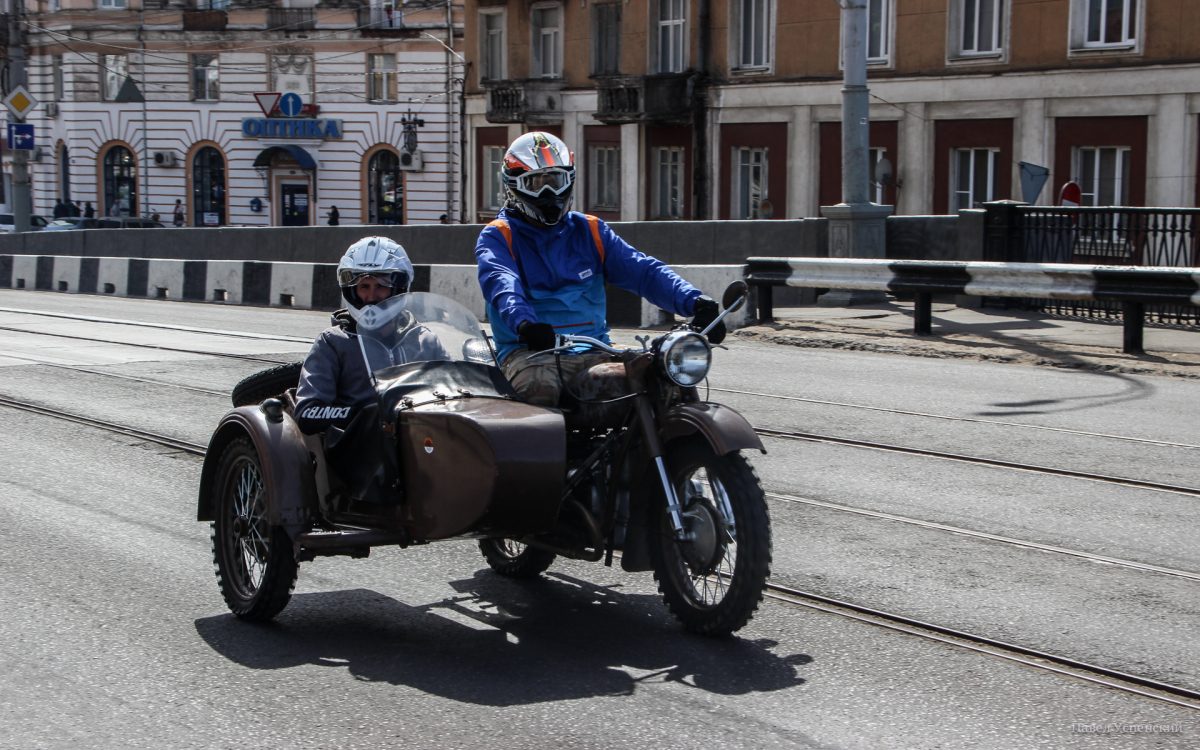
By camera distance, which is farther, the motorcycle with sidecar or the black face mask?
the black face mask

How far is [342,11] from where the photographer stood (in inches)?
2221

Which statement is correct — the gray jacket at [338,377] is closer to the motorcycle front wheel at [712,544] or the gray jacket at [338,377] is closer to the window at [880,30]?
the motorcycle front wheel at [712,544]

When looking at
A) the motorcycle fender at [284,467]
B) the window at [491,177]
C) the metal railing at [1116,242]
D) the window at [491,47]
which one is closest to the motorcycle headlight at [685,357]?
the motorcycle fender at [284,467]

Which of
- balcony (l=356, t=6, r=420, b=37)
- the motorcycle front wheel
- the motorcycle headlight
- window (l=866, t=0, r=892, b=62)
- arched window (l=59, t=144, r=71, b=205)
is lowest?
the motorcycle front wheel

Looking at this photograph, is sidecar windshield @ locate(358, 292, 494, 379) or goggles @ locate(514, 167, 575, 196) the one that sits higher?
goggles @ locate(514, 167, 575, 196)

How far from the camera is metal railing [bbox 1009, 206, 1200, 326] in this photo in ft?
56.6

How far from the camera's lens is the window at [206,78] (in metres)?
58.3

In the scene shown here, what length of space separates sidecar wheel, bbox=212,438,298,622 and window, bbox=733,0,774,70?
95.4 ft

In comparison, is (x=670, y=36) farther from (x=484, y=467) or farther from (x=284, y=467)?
(x=484, y=467)

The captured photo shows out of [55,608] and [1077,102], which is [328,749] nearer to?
[55,608]

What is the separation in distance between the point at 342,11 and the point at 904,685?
177ft

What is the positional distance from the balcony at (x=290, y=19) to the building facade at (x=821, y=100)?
14398 millimetres

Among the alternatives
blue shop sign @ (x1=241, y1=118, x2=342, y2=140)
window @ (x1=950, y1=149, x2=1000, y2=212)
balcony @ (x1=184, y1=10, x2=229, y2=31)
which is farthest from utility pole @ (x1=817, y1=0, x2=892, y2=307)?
balcony @ (x1=184, y1=10, x2=229, y2=31)

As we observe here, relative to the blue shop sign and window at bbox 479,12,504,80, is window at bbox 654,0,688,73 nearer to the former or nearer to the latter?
window at bbox 479,12,504,80
